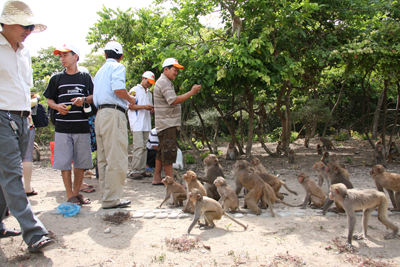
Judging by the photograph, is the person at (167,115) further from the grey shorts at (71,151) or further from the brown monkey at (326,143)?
the brown monkey at (326,143)

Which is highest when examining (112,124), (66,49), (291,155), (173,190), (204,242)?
(66,49)

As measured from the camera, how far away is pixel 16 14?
3277 mm

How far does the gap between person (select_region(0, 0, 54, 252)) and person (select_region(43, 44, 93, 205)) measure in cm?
127

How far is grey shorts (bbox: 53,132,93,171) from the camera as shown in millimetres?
4891

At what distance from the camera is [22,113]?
11.5 feet

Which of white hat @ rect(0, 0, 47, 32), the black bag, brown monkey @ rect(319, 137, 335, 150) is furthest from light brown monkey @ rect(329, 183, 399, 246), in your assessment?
brown monkey @ rect(319, 137, 335, 150)

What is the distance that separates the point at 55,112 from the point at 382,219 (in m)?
5.10

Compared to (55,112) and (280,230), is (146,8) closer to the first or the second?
(55,112)

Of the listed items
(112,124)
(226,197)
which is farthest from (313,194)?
(112,124)

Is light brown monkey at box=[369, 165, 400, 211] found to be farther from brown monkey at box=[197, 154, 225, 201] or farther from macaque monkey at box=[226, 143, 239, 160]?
macaque monkey at box=[226, 143, 239, 160]

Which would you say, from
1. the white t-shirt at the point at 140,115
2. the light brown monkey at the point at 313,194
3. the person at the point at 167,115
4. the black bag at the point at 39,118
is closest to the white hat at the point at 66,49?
the black bag at the point at 39,118

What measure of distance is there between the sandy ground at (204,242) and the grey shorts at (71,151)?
0.73 metres

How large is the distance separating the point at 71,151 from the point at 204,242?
2.67 metres

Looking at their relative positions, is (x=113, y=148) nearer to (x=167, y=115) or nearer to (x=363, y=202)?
(x=167, y=115)
